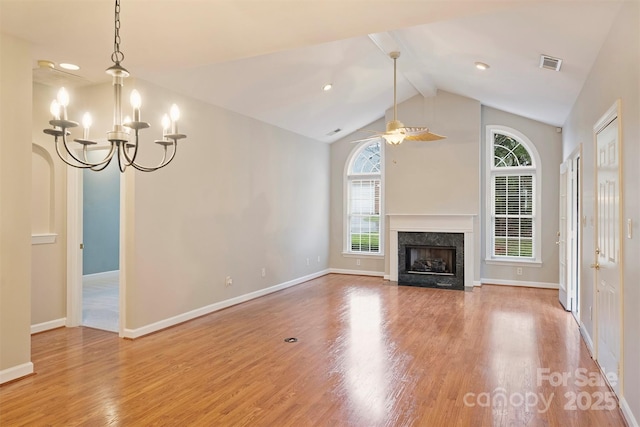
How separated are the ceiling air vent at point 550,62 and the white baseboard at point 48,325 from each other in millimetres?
6232

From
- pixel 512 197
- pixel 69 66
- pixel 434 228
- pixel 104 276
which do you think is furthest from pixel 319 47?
pixel 104 276

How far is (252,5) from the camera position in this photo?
9.26 ft

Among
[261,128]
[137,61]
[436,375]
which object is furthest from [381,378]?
[261,128]

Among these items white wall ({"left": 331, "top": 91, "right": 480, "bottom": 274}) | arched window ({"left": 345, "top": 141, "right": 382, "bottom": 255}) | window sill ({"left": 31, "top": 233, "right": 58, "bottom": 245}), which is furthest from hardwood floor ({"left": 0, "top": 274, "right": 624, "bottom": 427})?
arched window ({"left": 345, "top": 141, "right": 382, "bottom": 255})

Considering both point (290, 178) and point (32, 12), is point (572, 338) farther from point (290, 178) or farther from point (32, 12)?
point (32, 12)

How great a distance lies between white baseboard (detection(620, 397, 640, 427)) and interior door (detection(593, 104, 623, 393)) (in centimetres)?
21

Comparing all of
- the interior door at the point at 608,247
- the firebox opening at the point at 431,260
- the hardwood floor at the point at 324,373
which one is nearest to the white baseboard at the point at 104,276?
the hardwood floor at the point at 324,373

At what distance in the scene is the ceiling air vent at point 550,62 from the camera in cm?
411

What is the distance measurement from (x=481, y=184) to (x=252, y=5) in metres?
6.16

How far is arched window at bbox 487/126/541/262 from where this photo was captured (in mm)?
7512

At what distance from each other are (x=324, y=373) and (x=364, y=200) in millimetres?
5755

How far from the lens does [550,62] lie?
4.21 m

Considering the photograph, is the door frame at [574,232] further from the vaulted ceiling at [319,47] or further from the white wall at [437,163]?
the white wall at [437,163]

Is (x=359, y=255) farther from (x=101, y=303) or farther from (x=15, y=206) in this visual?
(x=15, y=206)
